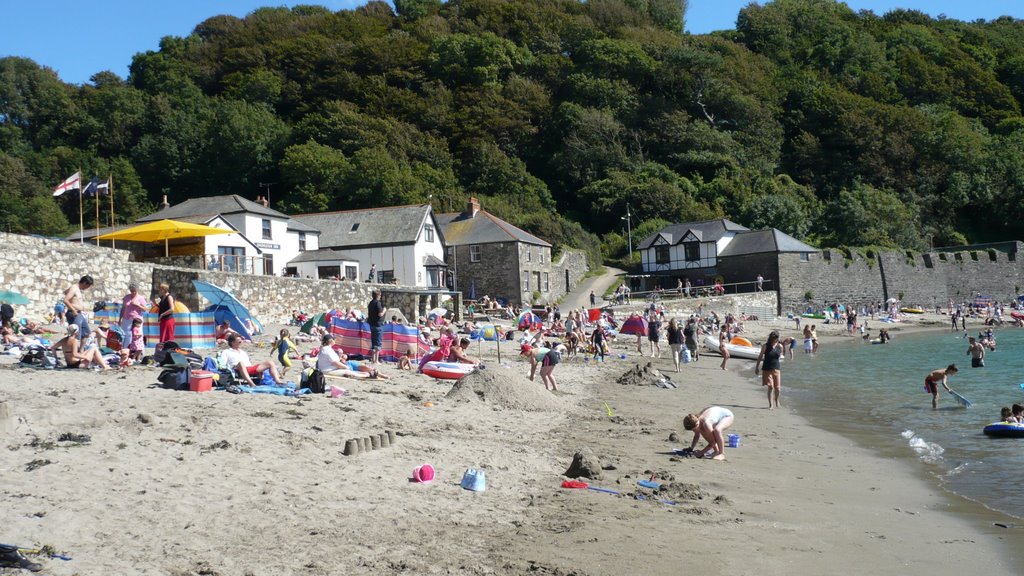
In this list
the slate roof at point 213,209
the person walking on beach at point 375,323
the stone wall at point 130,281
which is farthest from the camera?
the slate roof at point 213,209

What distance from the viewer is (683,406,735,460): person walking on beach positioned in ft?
33.3

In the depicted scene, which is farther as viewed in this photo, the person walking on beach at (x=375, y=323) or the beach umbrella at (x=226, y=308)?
the beach umbrella at (x=226, y=308)

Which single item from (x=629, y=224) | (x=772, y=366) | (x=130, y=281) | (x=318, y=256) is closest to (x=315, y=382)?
(x=772, y=366)

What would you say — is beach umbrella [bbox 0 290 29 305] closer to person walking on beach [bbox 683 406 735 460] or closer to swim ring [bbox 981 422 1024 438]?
person walking on beach [bbox 683 406 735 460]

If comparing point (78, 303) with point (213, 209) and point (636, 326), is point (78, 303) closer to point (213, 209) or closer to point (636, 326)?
point (636, 326)

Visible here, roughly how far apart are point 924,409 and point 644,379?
5583 millimetres

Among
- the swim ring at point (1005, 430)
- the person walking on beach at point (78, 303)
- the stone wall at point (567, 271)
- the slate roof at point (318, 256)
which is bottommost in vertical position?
the swim ring at point (1005, 430)

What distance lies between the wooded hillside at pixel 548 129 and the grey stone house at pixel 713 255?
16.6ft

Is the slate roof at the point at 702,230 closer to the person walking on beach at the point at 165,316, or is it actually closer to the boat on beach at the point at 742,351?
the boat on beach at the point at 742,351

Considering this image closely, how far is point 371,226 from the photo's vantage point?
42406 millimetres

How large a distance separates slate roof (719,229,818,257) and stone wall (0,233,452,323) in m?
27.8

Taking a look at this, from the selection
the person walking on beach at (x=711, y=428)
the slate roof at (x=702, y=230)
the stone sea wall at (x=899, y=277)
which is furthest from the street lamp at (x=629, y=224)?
the person walking on beach at (x=711, y=428)

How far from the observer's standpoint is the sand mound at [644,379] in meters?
18.2

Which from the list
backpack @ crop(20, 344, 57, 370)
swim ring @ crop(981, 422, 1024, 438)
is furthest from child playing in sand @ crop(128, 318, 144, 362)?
swim ring @ crop(981, 422, 1024, 438)
